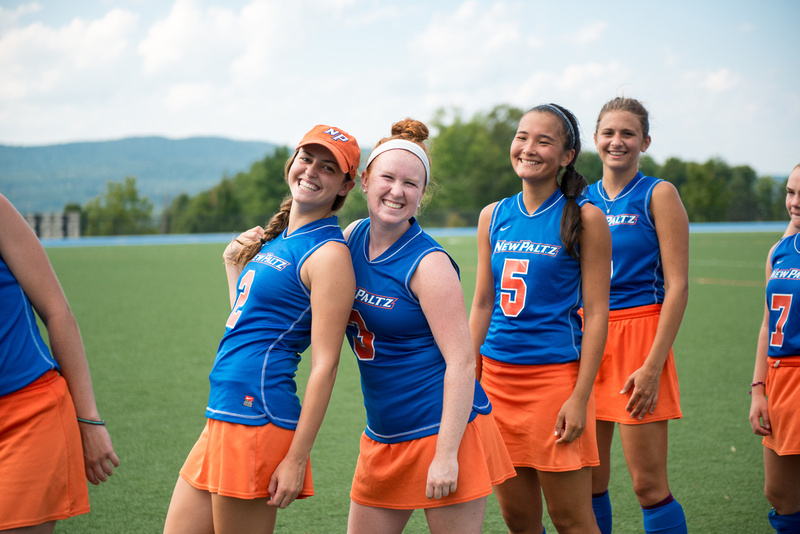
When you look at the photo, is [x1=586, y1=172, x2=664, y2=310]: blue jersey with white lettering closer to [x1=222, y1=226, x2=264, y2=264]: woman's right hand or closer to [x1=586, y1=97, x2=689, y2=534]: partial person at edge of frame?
[x1=586, y1=97, x2=689, y2=534]: partial person at edge of frame

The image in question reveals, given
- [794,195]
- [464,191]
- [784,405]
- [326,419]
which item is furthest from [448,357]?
[464,191]

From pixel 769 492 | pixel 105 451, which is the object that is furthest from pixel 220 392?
pixel 769 492

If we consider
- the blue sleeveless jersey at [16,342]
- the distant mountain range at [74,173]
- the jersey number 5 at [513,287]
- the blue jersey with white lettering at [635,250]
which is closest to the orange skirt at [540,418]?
the jersey number 5 at [513,287]

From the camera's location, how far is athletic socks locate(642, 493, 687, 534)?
285cm

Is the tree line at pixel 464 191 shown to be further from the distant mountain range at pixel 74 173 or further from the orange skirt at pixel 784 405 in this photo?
the distant mountain range at pixel 74 173

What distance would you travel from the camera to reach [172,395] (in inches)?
251

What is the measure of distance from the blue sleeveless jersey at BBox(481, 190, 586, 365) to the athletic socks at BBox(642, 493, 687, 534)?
887 millimetres

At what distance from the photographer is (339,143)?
2246mm

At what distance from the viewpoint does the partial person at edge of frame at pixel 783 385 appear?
294 centimetres

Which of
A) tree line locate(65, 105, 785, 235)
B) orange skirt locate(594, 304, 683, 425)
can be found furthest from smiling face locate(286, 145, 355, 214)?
tree line locate(65, 105, 785, 235)

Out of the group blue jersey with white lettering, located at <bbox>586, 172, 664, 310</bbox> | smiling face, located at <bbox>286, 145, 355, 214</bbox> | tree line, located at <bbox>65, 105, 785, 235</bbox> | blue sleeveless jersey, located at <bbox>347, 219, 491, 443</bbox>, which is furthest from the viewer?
tree line, located at <bbox>65, 105, 785, 235</bbox>

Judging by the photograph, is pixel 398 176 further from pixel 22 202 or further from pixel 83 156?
pixel 83 156

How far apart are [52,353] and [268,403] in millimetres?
661

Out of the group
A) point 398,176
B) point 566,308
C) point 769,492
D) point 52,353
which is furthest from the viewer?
point 769,492
